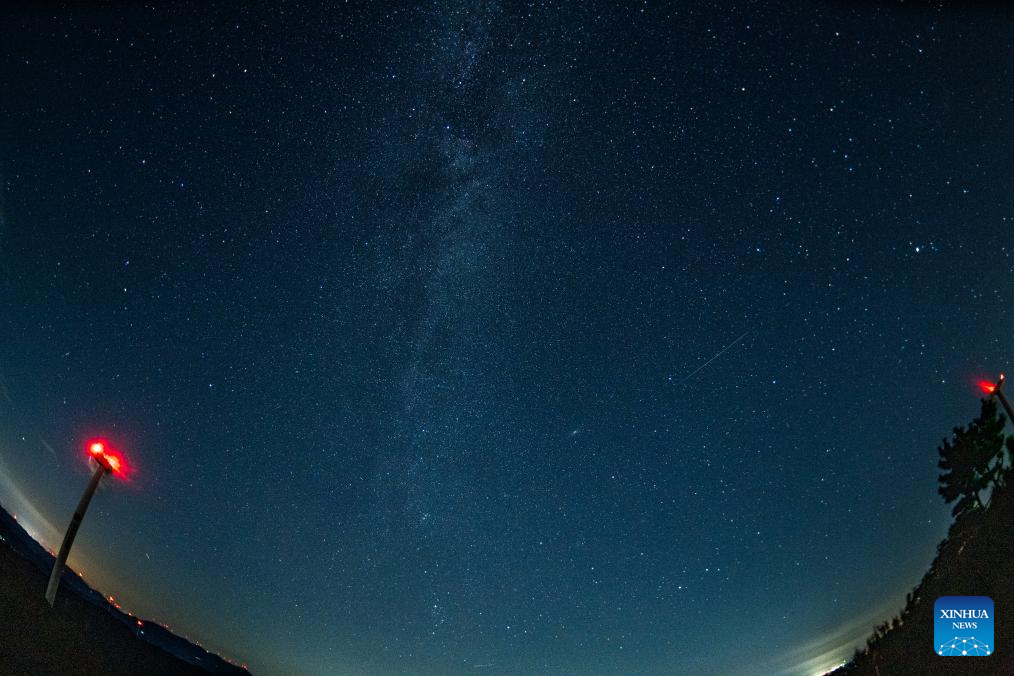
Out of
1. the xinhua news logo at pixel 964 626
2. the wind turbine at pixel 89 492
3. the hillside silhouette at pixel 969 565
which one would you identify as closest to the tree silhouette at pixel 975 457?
the hillside silhouette at pixel 969 565

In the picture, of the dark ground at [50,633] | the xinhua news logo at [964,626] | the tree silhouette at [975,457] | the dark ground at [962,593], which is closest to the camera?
the dark ground at [50,633]

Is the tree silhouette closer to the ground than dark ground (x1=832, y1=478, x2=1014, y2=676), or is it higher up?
higher up

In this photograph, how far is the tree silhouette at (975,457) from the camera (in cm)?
1705

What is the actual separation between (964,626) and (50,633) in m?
17.3

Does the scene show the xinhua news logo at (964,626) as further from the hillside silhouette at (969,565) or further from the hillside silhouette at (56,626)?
the hillside silhouette at (56,626)

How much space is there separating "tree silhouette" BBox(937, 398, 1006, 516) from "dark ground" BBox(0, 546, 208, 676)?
76.8ft

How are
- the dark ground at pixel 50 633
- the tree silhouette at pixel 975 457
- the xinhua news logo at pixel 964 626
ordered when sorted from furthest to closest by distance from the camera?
the tree silhouette at pixel 975 457
the xinhua news logo at pixel 964 626
the dark ground at pixel 50 633

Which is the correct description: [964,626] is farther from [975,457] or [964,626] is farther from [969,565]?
[975,457]

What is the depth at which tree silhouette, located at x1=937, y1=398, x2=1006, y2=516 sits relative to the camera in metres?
17.0

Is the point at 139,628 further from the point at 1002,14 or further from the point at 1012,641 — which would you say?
the point at 1002,14

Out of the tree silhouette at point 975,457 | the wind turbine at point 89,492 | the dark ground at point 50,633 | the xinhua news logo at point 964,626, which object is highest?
the tree silhouette at point 975,457

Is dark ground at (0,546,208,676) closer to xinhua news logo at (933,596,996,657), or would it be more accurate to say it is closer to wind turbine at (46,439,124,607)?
wind turbine at (46,439,124,607)

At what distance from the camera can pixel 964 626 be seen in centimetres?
1012

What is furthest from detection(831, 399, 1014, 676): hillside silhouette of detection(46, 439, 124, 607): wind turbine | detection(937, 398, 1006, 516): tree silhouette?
detection(46, 439, 124, 607): wind turbine
